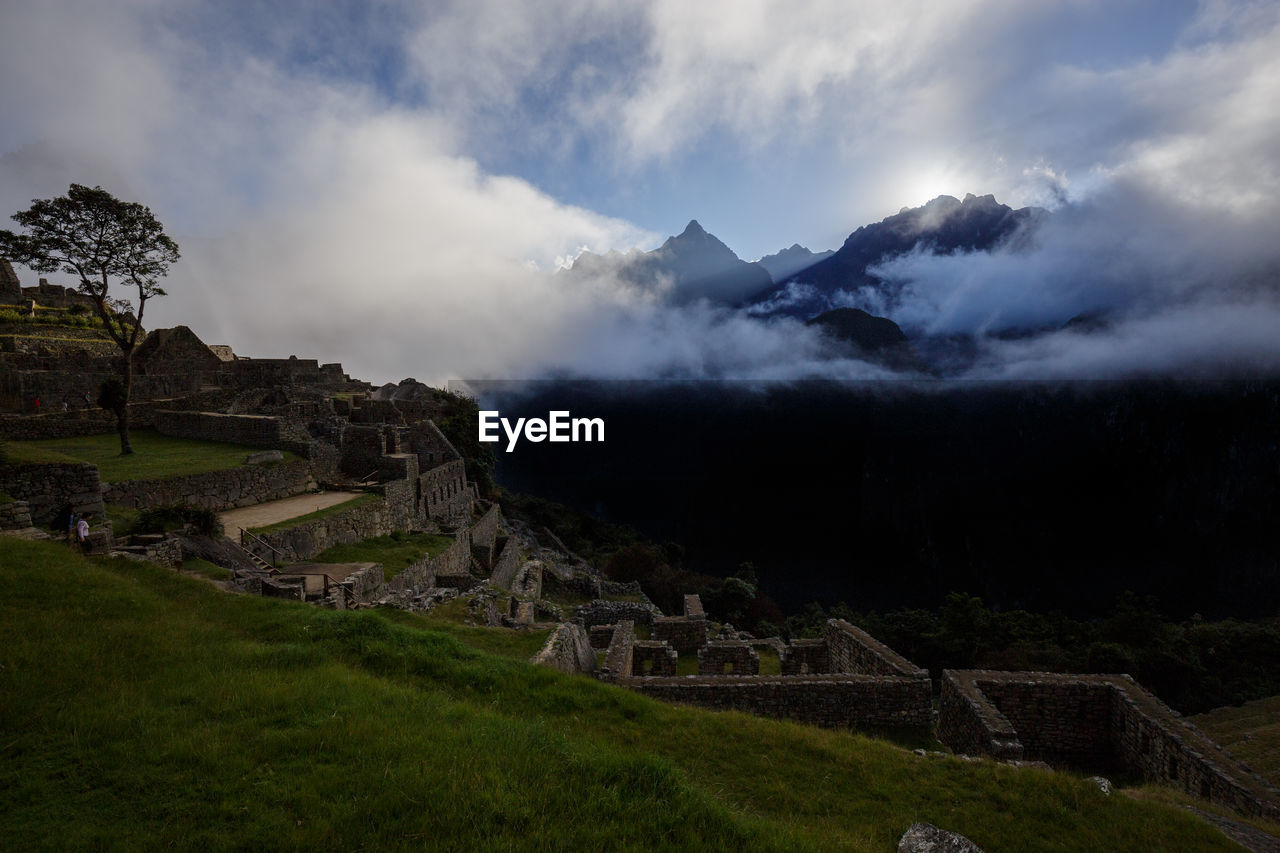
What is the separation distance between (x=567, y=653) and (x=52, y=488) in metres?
10.1

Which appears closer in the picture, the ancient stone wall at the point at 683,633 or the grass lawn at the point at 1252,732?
the grass lawn at the point at 1252,732

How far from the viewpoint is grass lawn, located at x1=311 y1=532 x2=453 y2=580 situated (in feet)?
56.4

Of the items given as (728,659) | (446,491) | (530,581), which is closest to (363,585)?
(728,659)

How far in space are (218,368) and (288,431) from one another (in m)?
15.8

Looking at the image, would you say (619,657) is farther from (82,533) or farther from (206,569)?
(82,533)

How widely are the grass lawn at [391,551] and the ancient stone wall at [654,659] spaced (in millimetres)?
8512

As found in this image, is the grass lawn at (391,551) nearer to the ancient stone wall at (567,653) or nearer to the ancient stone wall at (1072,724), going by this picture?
the ancient stone wall at (567,653)

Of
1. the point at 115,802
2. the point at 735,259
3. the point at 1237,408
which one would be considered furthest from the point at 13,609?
the point at 735,259

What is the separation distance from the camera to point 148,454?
19.2m

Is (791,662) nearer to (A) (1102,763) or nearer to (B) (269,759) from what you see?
(A) (1102,763)

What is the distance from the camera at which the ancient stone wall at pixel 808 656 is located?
531 inches

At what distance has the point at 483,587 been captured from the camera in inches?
722

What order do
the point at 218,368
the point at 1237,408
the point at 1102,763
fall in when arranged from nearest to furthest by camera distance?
the point at 1102,763 → the point at 218,368 → the point at 1237,408

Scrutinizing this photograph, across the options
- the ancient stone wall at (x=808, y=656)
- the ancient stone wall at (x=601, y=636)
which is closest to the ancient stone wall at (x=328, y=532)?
the ancient stone wall at (x=601, y=636)
